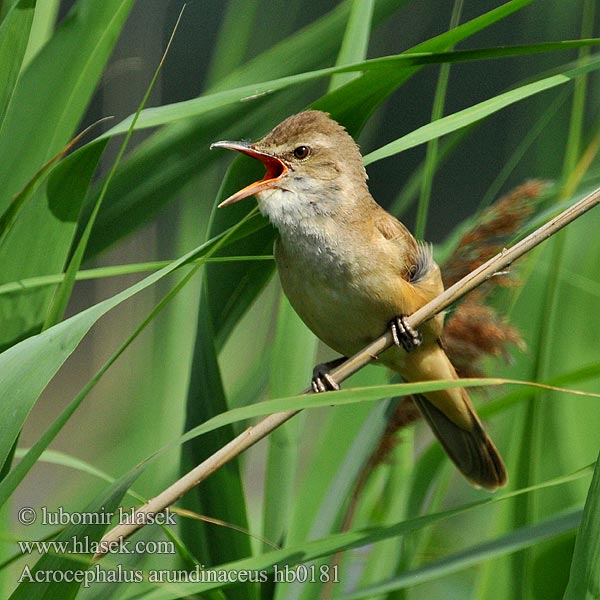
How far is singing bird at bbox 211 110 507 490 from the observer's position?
60.4 inches

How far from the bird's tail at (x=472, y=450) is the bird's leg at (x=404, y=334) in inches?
5.9

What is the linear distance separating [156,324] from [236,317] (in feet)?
1.38

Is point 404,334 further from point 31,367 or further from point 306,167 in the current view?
point 31,367

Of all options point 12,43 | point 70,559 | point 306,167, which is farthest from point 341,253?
point 70,559

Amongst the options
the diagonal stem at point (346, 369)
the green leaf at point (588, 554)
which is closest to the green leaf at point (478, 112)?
the diagonal stem at point (346, 369)

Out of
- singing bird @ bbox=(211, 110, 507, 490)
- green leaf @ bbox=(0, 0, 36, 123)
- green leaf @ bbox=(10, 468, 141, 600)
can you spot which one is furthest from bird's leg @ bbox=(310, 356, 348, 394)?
green leaf @ bbox=(0, 0, 36, 123)

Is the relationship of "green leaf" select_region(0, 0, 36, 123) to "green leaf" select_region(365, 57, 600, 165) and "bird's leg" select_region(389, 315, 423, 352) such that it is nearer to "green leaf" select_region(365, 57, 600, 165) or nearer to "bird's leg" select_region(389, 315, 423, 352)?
"green leaf" select_region(365, 57, 600, 165)

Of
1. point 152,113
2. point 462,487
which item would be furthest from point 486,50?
point 462,487

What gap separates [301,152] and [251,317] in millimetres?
498

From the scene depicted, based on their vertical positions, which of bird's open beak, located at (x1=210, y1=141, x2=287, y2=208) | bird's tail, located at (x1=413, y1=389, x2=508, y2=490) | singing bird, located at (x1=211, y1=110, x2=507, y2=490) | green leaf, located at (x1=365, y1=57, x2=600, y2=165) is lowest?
bird's tail, located at (x1=413, y1=389, x2=508, y2=490)

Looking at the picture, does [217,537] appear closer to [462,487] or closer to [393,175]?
[462,487]

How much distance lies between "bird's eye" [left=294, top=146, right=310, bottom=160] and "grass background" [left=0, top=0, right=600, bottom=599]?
0.23 feet

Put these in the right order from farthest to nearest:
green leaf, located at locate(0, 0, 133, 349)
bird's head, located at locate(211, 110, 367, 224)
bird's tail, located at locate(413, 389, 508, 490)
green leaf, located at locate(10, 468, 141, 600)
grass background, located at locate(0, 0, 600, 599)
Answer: bird's tail, located at locate(413, 389, 508, 490)
bird's head, located at locate(211, 110, 367, 224)
green leaf, located at locate(0, 0, 133, 349)
grass background, located at locate(0, 0, 600, 599)
green leaf, located at locate(10, 468, 141, 600)

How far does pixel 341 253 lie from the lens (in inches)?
62.1
